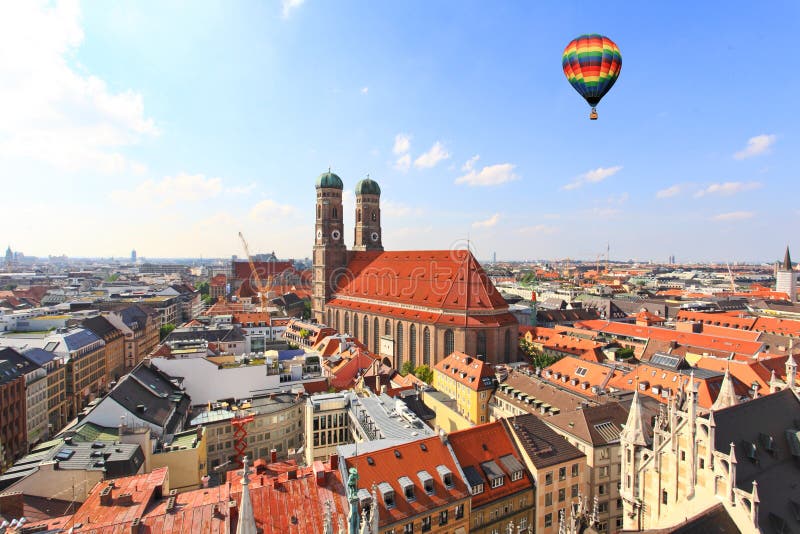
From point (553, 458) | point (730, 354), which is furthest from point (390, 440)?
point (730, 354)

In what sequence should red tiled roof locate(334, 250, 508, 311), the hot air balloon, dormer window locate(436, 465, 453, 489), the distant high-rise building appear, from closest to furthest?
dormer window locate(436, 465, 453, 489) → the hot air balloon → red tiled roof locate(334, 250, 508, 311) → the distant high-rise building

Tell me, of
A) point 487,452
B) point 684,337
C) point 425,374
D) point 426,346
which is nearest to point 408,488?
point 487,452

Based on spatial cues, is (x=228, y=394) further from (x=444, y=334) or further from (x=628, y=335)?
(x=628, y=335)

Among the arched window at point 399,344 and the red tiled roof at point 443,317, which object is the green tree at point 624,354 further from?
the arched window at point 399,344

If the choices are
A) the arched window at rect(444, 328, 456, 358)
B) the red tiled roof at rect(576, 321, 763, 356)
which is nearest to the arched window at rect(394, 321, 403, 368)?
the arched window at rect(444, 328, 456, 358)

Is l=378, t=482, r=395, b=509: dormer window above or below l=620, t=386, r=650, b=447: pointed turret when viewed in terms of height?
below

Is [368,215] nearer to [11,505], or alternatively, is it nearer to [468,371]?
[468,371]

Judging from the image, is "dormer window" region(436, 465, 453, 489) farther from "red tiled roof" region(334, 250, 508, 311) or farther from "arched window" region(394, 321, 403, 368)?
"arched window" region(394, 321, 403, 368)

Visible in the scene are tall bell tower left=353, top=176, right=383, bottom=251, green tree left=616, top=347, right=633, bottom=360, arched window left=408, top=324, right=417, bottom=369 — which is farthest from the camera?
tall bell tower left=353, top=176, right=383, bottom=251
